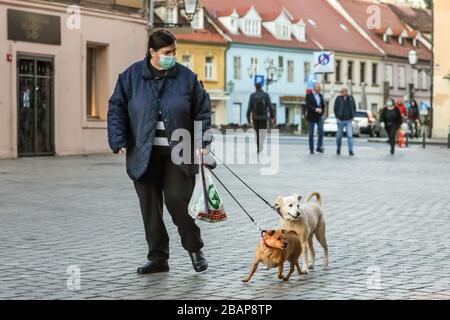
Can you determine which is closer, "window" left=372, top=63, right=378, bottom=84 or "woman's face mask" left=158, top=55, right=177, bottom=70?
"woman's face mask" left=158, top=55, right=177, bottom=70

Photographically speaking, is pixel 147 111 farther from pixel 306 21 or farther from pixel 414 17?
pixel 414 17

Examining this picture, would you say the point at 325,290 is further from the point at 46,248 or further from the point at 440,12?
the point at 440,12

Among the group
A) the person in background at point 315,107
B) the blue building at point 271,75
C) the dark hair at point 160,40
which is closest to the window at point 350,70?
the blue building at point 271,75

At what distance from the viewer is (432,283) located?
7297mm

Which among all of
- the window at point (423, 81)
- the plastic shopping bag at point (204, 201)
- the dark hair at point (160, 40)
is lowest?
the plastic shopping bag at point (204, 201)

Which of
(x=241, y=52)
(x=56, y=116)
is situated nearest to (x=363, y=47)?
(x=241, y=52)

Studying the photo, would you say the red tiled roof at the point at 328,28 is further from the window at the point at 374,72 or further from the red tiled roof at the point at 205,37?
the red tiled roof at the point at 205,37

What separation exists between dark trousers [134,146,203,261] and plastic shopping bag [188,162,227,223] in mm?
121

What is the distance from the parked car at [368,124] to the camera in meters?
57.3

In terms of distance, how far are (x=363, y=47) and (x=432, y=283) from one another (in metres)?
80.9

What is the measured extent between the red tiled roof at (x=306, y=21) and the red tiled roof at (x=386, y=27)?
1271 mm

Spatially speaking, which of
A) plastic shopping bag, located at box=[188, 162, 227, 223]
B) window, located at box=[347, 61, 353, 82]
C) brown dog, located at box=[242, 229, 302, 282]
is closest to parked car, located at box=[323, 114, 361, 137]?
window, located at box=[347, 61, 353, 82]

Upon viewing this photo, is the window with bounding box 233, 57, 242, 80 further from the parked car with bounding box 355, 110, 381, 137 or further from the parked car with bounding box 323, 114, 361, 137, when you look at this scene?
the parked car with bounding box 355, 110, 381, 137

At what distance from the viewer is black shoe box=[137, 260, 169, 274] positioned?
773 centimetres
